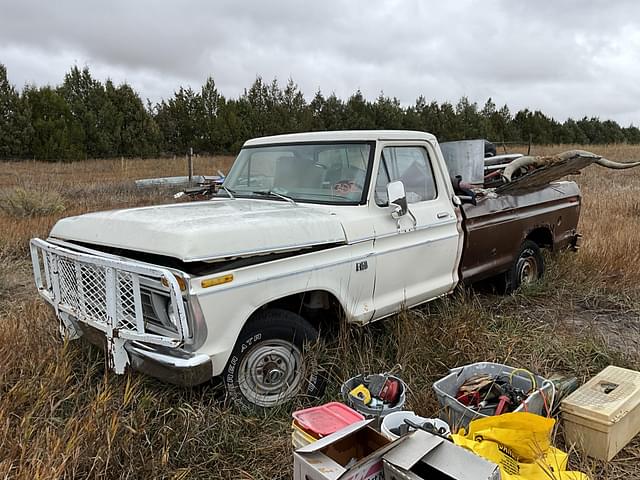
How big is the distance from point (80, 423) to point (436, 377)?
2.31 m

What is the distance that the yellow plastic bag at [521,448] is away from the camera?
2266 millimetres

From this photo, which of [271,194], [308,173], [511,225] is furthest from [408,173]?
[511,225]

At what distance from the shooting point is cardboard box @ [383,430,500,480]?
199 centimetres

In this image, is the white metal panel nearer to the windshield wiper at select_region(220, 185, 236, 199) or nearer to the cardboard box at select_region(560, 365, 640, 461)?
the windshield wiper at select_region(220, 185, 236, 199)

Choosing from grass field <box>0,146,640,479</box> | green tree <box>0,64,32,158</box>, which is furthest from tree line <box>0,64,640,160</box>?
grass field <box>0,146,640,479</box>

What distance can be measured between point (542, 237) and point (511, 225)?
0.97 metres

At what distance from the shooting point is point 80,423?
2.69m

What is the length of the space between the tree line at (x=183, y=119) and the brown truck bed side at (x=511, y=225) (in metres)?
28.0

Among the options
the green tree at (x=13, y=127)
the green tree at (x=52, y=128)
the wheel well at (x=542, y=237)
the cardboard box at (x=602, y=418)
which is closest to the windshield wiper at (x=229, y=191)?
the cardboard box at (x=602, y=418)

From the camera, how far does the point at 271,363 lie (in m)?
3.15

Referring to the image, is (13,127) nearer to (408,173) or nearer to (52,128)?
(52,128)

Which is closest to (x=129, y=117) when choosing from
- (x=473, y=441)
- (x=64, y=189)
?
(x=64, y=189)

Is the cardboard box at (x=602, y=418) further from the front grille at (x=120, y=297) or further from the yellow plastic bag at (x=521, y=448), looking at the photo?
the front grille at (x=120, y=297)

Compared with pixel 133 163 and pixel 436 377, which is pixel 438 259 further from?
pixel 133 163
